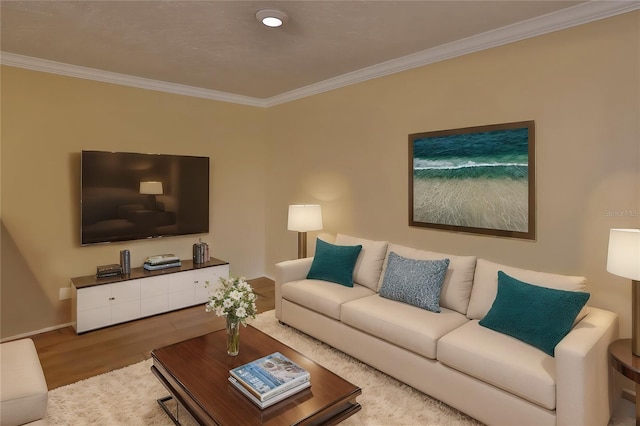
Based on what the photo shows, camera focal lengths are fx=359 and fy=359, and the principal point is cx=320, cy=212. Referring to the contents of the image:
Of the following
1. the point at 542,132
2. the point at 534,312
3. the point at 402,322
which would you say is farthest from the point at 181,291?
the point at 542,132

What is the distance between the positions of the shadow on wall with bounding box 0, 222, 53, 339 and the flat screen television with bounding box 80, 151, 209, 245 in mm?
578

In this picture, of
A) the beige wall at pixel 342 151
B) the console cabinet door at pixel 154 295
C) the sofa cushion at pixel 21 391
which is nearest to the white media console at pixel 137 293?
the console cabinet door at pixel 154 295

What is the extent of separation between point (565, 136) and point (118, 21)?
3458mm

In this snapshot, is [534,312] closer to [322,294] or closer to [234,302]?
[322,294]

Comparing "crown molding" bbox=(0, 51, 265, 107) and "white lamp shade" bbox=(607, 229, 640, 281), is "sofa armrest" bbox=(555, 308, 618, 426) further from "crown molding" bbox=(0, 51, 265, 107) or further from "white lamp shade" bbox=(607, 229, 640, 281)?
"crown molding" bbox=(0, 51, 265, 107)

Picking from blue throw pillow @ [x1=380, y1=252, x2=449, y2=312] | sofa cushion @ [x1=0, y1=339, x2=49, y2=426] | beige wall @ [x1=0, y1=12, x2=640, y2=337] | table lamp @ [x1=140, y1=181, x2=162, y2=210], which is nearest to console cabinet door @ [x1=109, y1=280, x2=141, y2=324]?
beige wall @ [x1=0, y1=12, x2=640, y2=337]

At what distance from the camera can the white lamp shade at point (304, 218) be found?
4172mm

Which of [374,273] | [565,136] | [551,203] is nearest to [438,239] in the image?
[374,273]

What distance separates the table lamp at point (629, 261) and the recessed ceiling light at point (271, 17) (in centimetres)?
257

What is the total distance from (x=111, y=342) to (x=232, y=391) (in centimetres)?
207

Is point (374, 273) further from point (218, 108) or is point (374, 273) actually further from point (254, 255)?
point (218, 108)

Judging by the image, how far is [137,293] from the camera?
3885mm

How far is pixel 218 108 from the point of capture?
4.91m

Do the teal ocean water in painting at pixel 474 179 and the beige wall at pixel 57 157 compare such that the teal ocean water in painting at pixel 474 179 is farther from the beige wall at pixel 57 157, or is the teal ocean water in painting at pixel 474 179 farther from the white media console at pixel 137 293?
the beige wall at pixel 57 157
